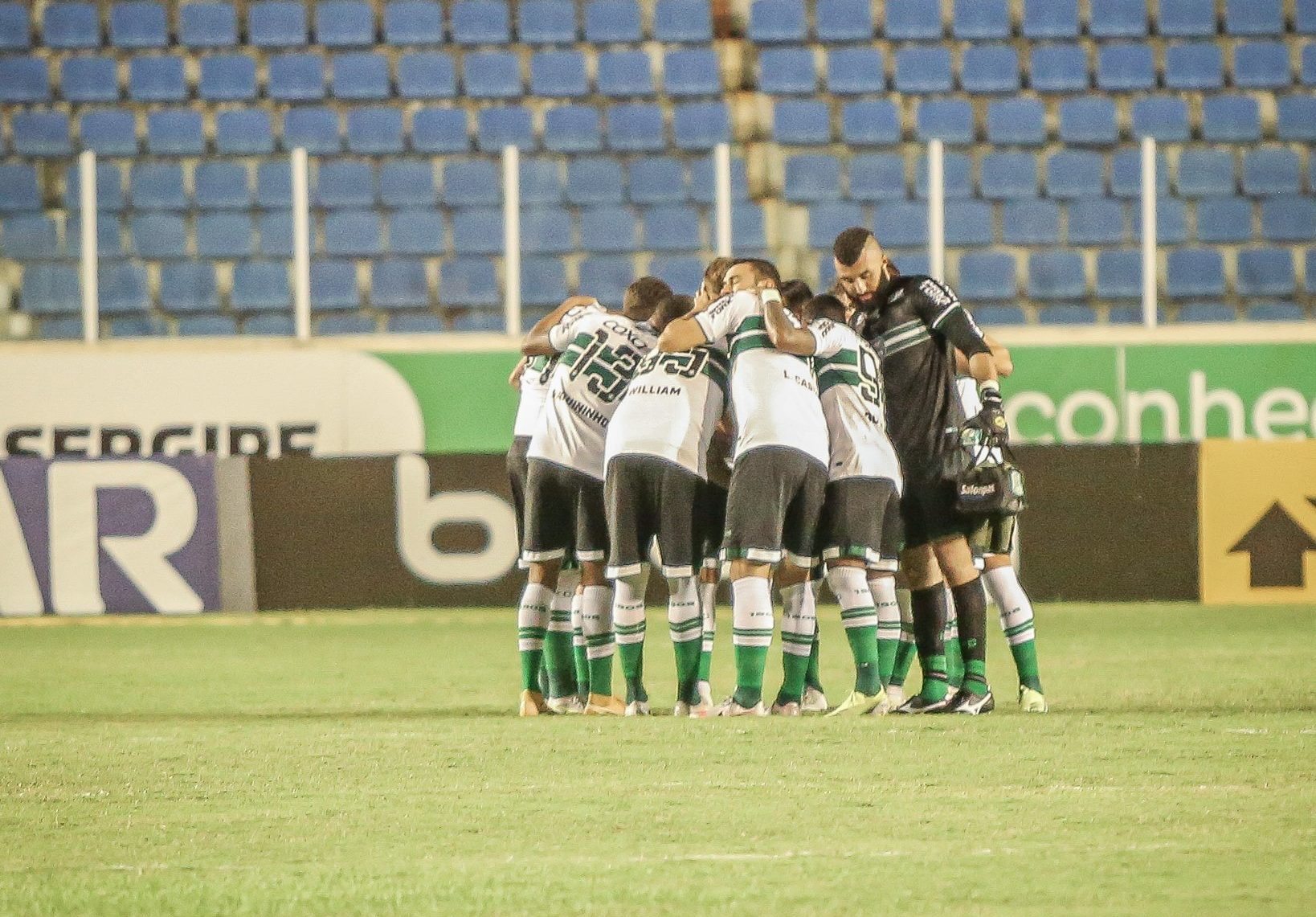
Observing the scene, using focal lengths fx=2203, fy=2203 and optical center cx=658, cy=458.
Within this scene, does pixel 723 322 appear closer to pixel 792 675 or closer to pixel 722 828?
pixel 792 675

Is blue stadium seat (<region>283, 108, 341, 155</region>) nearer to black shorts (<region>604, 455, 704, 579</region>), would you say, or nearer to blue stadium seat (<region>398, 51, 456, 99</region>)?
blue stadium seat (<region>398, 51, 456, 99</region>)

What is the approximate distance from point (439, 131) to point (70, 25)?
9.89 ft

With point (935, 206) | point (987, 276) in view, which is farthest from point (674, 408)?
point (987, 276)

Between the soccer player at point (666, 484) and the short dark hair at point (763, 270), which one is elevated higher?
the short dark hair at point (763, 270)

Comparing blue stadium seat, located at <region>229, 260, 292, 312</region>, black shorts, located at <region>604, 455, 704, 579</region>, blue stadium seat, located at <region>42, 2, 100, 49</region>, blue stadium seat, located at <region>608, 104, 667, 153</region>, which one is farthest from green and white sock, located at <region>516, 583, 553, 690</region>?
blue stadium seat, located at <region>42, 2, 100, 49</region>

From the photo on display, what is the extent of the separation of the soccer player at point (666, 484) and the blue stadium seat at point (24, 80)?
983cm

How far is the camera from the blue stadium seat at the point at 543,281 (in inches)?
597

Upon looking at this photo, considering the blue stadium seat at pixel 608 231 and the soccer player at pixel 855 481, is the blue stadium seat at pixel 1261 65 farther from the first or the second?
the soccer player at pixel 855 481

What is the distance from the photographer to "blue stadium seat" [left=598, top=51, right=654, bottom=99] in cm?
1620

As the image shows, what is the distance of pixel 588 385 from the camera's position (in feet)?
26.3

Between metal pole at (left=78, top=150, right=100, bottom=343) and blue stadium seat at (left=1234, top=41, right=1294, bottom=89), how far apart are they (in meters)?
8.28

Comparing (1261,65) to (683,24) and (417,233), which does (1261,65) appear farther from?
(417,233)

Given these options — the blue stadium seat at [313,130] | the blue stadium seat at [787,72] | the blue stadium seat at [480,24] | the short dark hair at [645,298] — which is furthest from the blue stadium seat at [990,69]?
the short dark hair at [645,298]

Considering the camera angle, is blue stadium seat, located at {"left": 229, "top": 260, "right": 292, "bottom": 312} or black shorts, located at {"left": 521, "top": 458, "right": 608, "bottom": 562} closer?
black shorts, located at {"left": 521, "top": 458, "right": 608, "bottom": 562}
